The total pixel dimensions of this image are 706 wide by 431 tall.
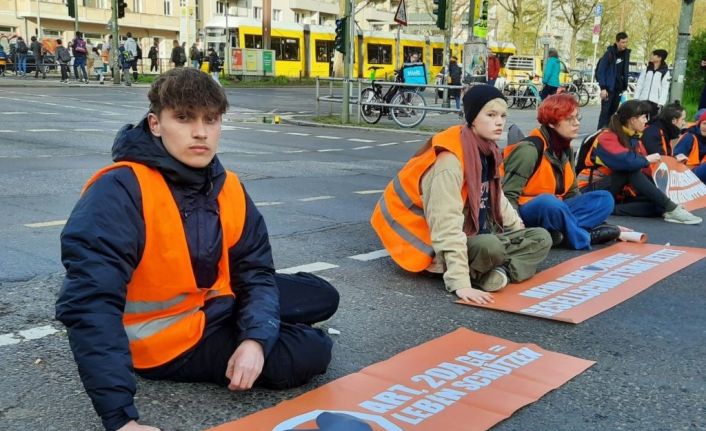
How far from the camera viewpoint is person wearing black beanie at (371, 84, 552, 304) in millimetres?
4367

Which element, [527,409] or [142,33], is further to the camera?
[142,33]

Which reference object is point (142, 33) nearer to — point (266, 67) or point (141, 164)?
point (266, 67)

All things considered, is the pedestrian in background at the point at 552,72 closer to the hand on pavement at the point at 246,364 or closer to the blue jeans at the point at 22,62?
the hand on pavement at the point at 246,364

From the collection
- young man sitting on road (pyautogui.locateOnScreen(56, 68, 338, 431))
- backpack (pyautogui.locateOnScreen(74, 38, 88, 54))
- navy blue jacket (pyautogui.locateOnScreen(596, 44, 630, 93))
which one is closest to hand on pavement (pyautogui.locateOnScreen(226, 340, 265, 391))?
young man sitting on road (pyautogui.locateOnScreen(56, 68, 338, 431))

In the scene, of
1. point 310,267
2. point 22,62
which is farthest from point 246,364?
point 22,62

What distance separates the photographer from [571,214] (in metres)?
5.94

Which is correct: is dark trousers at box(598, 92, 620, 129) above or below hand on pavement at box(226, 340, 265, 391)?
above

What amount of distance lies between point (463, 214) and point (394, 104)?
12.6m

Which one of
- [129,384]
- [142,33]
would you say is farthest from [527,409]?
[142,33]

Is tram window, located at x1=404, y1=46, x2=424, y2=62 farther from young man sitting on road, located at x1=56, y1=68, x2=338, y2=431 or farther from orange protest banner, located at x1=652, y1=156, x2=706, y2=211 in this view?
young man sitting on road, located at x1=56, y1=68, x2=338, y2=431

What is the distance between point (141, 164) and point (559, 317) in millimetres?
2404

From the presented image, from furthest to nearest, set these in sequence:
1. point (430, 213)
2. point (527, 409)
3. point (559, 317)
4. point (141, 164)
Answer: point (430, 213), point (559, 317), point (527, 409), point (141, 164)

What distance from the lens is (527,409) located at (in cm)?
291

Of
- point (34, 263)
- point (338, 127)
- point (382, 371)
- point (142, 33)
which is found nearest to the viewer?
point (382, 371)
